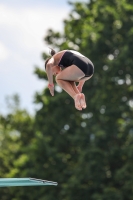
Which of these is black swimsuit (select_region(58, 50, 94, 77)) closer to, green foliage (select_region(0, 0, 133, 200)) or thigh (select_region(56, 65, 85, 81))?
thigh (select_region(56, 65, 85, 81))

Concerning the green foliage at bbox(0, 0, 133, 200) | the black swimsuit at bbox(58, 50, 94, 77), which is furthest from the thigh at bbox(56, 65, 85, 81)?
the green foliage at bbox(0, 0, 133, 200)

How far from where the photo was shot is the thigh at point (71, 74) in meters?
8.74

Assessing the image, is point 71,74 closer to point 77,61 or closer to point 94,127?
point 77,61

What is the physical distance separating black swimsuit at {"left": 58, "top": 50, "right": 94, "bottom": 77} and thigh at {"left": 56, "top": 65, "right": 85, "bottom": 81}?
0.05 m

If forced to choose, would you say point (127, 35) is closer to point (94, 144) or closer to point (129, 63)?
point (129, 63)

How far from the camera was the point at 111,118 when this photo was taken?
86.8 feet

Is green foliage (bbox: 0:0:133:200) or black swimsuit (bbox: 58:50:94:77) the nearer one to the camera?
black swimsuit (bbox: 58:50:94:77)

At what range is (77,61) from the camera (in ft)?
28.5

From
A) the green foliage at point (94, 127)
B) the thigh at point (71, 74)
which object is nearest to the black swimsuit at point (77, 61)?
the thigh at point (71, 74)

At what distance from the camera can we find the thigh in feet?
28.7

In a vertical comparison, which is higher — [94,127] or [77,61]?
[94,127]

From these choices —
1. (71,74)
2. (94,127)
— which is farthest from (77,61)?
(94,127)

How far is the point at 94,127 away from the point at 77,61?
672 inches

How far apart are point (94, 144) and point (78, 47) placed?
18.4 ft
